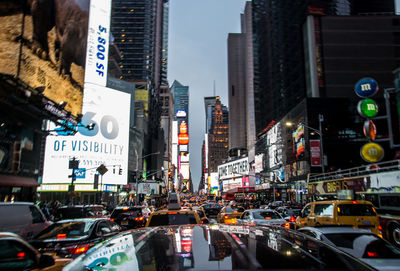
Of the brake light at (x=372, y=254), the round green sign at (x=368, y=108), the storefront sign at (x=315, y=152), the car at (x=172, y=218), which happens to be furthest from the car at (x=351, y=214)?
the storefront sign at (x=315, y=152)

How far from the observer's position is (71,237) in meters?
9.02

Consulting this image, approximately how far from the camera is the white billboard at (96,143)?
57.8m

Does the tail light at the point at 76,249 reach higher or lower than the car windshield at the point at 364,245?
lower

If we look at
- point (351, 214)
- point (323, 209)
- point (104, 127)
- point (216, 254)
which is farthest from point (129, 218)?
point (104, 127)

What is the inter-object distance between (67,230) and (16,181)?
18.6 meters

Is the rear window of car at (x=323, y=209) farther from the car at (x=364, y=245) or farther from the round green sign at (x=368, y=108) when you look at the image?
the round green sign at (x=368, y=108)

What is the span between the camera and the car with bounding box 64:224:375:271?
258 centimetres

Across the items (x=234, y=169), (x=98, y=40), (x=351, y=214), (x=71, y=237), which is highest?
(x=98, y=40)

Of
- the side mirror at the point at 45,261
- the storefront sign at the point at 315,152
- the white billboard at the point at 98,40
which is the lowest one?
the side mirror at the point at 45,261

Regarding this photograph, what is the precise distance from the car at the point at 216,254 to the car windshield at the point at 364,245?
156 inches

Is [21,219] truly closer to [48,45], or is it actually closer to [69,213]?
[69,213]

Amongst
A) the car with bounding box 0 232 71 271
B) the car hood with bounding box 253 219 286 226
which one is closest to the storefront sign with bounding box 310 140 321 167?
the car hood with bounding box 253 219 286 226

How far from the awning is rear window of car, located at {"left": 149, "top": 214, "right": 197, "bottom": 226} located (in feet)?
57.4

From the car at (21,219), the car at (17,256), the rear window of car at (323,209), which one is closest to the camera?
the car at (17,256)
